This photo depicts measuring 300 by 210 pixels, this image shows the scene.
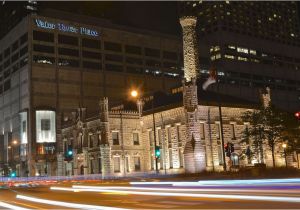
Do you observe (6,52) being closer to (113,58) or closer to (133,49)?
(113,58)

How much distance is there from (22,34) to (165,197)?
332 feet

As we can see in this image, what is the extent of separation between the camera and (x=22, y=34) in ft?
384

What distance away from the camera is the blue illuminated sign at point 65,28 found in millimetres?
114750

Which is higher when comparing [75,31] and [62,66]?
[75,31]

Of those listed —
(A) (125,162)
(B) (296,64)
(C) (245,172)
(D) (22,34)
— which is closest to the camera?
(C) (245,172)

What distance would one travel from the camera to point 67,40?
119438 millimetres

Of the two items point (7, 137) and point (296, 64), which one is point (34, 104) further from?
point (296, 64)

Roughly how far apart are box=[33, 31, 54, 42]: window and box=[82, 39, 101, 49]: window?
951cm

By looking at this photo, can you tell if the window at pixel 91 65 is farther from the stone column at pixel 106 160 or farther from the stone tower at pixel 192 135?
the stone tower at pixel 192 135

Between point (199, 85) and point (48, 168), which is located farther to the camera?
point (48, 168)

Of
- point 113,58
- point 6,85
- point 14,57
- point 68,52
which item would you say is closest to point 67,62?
point 68,52

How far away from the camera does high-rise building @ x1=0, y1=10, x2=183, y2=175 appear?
10856 cm

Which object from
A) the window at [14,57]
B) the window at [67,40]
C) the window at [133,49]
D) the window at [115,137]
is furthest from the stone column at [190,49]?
the window at [14,57]

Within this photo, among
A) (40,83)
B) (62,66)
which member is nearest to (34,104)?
(40,83)
